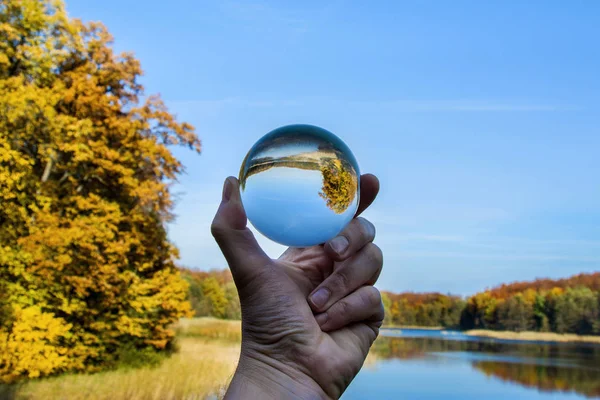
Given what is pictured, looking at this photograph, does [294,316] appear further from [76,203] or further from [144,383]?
[76,203]

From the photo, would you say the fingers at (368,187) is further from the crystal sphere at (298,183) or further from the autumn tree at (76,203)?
the autumn tree at (76,203)

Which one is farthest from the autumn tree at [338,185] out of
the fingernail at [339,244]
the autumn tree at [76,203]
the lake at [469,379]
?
the lake at [469,379]

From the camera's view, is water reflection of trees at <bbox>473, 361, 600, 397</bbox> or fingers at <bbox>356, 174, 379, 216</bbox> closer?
fingers at <bbox>356, 174, 379, 216</bbox>

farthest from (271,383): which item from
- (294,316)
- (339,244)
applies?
(339,244)

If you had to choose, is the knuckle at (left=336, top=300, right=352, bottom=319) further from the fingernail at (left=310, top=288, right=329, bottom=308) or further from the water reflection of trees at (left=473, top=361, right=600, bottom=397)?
the water reflection of trees at (left=473, top=361, right=600, bottom=397)

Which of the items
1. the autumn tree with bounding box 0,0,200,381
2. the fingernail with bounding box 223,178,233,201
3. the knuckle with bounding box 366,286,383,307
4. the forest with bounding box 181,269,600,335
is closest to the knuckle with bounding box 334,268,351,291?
the knuckle with bounding box 366,286,383,307

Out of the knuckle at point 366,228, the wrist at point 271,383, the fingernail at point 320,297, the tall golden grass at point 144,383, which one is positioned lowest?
the tall golden grass at point 144,383
